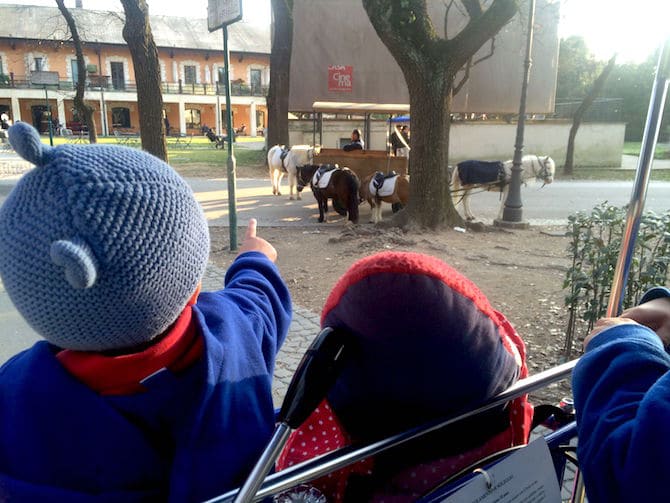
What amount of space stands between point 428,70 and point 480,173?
278 centimetres

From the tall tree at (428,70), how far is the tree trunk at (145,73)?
3708mm

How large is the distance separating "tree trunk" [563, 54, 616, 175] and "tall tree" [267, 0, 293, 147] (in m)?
11.6

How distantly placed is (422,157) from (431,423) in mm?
8871

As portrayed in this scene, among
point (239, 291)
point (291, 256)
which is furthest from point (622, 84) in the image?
point (239, 291)

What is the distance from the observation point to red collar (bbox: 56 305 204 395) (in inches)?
46.0

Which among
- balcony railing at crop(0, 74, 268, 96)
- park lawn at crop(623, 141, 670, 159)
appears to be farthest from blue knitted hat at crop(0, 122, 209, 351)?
balcony railing at crop(0, 74, 268, 96)

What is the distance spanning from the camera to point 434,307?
3.50 ft

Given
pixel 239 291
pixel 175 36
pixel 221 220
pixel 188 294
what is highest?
pixel 175 36

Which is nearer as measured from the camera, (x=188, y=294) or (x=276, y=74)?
(x=188, y=294)

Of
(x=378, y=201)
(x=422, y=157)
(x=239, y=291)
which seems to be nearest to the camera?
(x=239, y=291)

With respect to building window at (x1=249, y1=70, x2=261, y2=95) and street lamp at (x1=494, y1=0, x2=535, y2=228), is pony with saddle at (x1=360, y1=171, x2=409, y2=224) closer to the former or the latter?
street lamp at (x1=494, y1=0, x2=535, y2=228)

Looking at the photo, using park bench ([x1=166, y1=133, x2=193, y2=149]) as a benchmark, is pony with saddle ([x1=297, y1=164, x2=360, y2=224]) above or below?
above

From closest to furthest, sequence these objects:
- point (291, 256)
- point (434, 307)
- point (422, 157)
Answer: point (434, 307) → point (291, 256) → point (422, 157)

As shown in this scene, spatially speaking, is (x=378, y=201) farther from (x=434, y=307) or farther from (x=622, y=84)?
(x=622, y=84)
